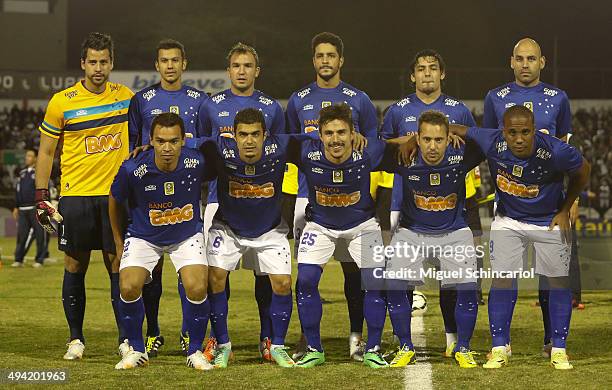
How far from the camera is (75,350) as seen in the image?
7.03 m

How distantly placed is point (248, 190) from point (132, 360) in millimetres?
1459

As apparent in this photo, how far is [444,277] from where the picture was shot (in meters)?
6.95

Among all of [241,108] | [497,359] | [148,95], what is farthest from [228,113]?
[497,359]

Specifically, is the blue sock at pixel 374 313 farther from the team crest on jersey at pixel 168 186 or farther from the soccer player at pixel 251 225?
the team crest on jersey at pixel 168 186

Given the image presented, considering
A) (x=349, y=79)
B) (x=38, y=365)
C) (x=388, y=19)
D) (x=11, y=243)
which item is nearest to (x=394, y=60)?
(x=388, y=19)

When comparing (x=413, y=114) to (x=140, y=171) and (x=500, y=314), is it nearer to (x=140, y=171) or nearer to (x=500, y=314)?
(x=500, y=314)

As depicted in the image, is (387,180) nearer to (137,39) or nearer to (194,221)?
(194,221)

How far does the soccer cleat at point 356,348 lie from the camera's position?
7.10m

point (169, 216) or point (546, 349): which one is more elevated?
point (169, 216)

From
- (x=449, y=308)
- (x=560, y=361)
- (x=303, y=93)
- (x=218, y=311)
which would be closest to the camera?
(x=560, y=361)

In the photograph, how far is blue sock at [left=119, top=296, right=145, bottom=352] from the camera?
263 inches

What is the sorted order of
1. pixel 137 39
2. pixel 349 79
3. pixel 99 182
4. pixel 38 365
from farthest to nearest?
1. pixel 137 39
2. pixel 349 79
3. pixel 99 182
4. pixel 38 365

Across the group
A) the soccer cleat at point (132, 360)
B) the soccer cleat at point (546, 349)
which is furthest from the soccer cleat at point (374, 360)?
the soccer cleat at point (132, 360)

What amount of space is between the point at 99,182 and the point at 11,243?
15.6 m
